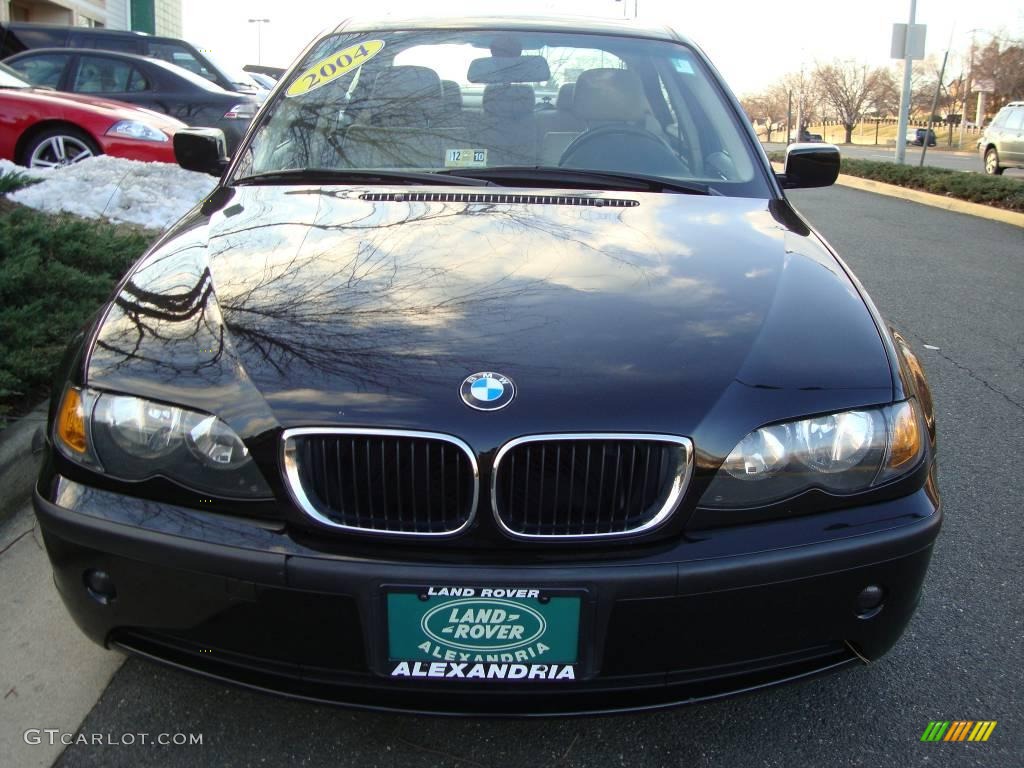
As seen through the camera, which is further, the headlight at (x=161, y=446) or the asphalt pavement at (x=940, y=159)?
the asphalt pavement at (x=940, y=159)

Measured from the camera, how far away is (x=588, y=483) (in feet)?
5.63

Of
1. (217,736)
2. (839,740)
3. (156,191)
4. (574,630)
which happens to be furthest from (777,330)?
(156,191)

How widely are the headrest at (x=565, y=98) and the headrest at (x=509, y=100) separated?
0.08 m

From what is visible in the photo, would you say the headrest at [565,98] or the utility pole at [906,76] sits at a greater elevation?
the utility pole at [906,76]

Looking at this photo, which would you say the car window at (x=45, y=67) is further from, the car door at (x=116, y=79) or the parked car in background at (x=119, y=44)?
the parked car in background at (x=119, y=44)

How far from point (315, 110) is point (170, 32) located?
129ft

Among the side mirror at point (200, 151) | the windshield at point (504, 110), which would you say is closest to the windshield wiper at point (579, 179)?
the windshield at point (504, 110)

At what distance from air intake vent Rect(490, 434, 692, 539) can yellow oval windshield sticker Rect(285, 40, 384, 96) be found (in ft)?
6.73

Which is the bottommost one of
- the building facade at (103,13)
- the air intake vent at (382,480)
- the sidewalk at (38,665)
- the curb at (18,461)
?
the sidewalk at (38,665)

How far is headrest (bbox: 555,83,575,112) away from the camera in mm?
3135

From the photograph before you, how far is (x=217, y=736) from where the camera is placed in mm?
2010

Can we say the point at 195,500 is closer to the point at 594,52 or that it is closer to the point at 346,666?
the point at 346,666

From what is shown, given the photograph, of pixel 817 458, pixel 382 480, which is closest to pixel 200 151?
pixel 382 480

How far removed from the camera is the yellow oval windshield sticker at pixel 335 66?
3.25 meters
